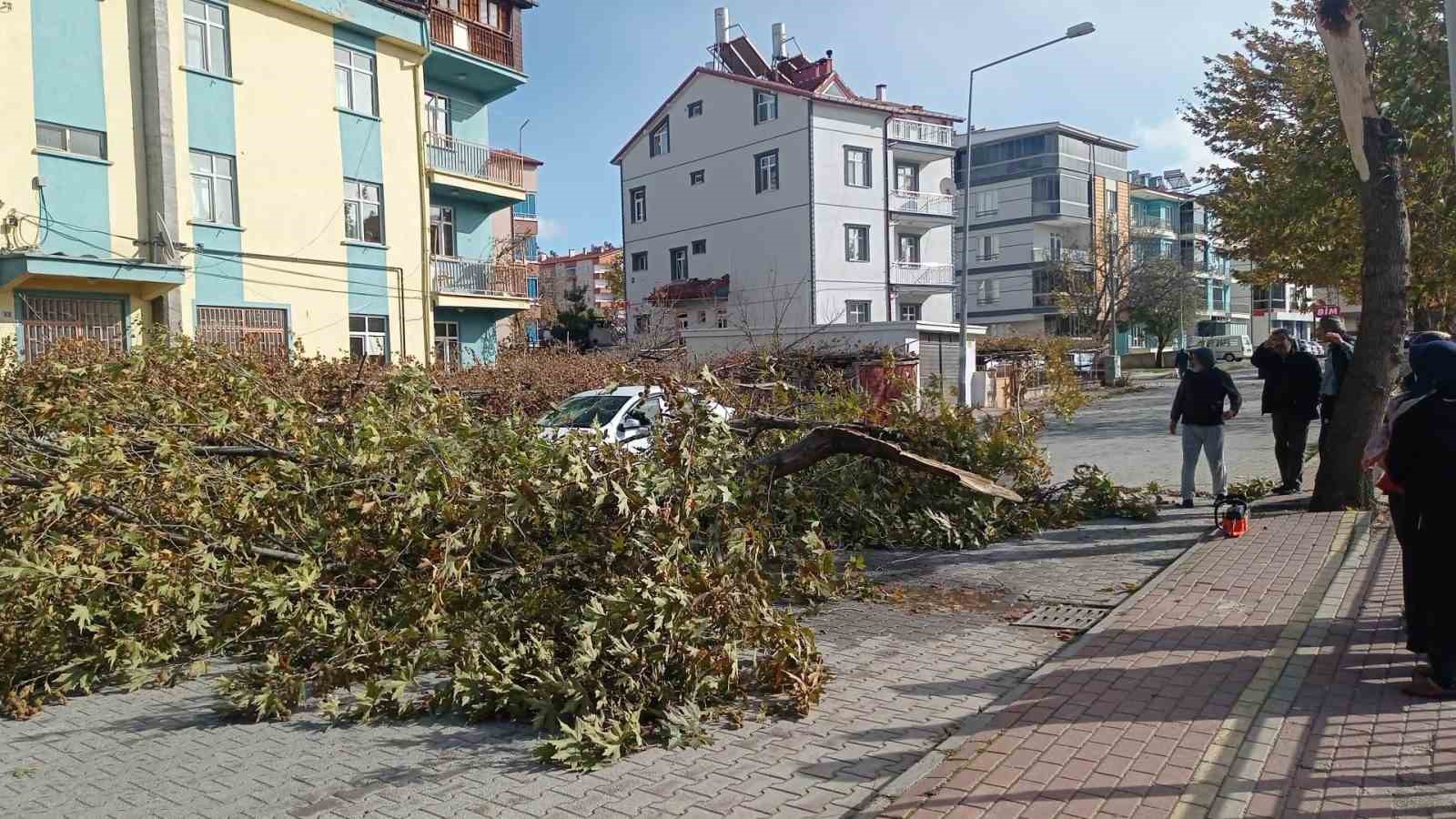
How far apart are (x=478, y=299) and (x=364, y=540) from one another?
21.2m

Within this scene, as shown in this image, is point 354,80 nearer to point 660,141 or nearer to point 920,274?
point 660,141

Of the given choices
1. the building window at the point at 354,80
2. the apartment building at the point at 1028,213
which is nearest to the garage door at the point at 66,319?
the building window at the point at 354,80

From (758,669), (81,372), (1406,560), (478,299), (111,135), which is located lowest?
(758,669)

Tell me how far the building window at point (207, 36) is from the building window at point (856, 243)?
89.2ft

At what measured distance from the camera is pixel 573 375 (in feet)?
55.6

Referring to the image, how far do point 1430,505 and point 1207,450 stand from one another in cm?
612

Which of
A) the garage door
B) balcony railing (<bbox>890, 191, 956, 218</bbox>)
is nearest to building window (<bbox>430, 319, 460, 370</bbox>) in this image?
the garage door

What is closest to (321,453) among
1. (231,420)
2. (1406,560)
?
(231,420)

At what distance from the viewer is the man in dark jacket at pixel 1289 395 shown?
11641 millimetres

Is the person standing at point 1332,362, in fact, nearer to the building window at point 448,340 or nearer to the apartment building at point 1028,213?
the building window at point 448,340

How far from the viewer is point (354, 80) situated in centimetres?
2378

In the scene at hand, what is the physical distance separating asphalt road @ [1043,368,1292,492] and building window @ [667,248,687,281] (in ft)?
69.3

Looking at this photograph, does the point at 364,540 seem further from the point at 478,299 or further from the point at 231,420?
the point at 478,299

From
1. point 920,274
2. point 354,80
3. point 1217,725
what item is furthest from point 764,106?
point 1217,725
